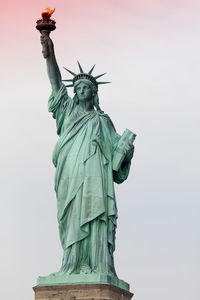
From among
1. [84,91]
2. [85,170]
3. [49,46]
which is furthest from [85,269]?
[49,46]

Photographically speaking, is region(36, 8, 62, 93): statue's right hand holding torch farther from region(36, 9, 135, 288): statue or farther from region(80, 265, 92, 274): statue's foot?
region(80, 265, 92, 274): statue's foot

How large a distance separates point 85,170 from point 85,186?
1.47 feet

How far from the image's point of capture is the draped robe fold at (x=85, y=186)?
21359 mm

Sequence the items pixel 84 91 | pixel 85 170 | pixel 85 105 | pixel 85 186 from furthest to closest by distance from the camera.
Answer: pixel 85 105, pixel 84 91, pixel 85 170, pixel 85 186

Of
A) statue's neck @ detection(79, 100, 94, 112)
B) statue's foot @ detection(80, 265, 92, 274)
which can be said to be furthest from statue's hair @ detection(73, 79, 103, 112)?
statue's foot @ detection(80, 265, 92, 274)

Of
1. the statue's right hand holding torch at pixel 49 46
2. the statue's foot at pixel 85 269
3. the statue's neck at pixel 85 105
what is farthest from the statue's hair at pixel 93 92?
the statue's foot at pixel 85 269

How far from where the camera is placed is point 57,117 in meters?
23.4

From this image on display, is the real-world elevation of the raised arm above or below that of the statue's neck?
above

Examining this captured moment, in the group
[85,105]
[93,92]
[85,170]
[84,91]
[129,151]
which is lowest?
[85,170]

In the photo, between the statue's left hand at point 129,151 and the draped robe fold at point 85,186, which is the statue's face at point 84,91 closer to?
the draped robe fold at point 85,186

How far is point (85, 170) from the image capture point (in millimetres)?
21953

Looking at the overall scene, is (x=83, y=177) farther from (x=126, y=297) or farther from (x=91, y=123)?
(x=126, y=297)

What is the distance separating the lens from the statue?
21375mm

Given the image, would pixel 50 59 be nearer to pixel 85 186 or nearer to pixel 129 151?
pixel 129 151
